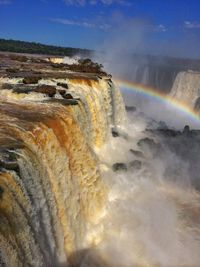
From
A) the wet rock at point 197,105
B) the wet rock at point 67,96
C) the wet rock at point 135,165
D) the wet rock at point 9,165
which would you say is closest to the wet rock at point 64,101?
the wet rock at point 67,96

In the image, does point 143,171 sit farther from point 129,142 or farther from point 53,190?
point 53,190

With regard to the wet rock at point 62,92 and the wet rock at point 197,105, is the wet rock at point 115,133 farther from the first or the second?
the wet rock at point 197,105

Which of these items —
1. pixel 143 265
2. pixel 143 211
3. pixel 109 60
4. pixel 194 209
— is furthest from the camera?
pixel 109 60

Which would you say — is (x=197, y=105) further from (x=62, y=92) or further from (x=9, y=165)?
(x=9, y=165)

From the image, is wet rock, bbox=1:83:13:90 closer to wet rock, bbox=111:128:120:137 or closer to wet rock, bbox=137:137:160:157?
wet rock, bbox=111:128:120:137

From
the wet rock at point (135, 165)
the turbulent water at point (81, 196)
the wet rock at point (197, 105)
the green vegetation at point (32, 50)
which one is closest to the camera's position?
the turbulent water at point (81, 196)

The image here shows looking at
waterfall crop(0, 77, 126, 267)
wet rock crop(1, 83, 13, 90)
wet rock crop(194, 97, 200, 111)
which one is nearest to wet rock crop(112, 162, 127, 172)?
waterfall crop(0, 77, 126, 267)

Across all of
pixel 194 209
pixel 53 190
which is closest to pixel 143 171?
pixel 194 209
